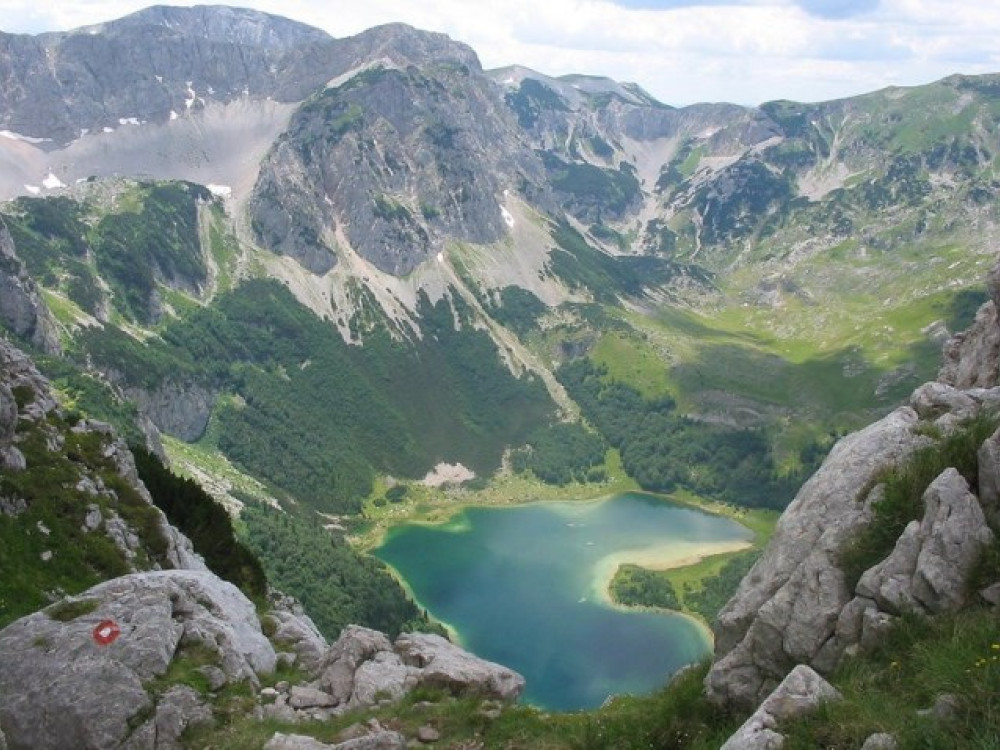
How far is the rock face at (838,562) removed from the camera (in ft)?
65.3

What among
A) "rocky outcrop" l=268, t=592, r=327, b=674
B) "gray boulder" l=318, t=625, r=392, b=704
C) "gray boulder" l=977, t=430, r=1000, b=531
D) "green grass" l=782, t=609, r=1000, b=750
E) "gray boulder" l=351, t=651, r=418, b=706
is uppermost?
"gray boulder" l=977, t=430, r=1000, b=531

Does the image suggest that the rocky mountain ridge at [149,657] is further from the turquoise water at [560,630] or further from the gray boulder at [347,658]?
the turquoise water at [560,630]

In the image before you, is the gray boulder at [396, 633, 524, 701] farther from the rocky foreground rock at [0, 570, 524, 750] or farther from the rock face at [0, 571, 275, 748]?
the rock face at [0, 571, 275, 748]

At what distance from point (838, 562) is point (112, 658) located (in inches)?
993

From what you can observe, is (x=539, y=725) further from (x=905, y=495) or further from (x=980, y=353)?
(x=980, y=353)

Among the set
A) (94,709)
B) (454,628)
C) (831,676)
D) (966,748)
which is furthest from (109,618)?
(454,628)

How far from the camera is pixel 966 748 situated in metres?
14.7

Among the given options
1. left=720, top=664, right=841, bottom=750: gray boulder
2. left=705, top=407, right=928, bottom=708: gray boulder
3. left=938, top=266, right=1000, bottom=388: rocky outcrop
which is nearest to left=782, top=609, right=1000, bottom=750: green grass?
left=720, top=664, right=841, bottom=750: gray boulder

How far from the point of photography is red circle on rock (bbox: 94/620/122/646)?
31391mm

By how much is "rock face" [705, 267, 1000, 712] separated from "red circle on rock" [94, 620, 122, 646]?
72.6 feet

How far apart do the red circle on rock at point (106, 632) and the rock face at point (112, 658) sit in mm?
175

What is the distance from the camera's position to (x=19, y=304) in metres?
192

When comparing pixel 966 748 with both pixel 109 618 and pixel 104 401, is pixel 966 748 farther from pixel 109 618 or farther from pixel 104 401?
pixel 104 401

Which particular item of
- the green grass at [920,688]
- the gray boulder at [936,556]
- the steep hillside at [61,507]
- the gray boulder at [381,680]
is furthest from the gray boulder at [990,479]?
the steep hillside at [61,507]
